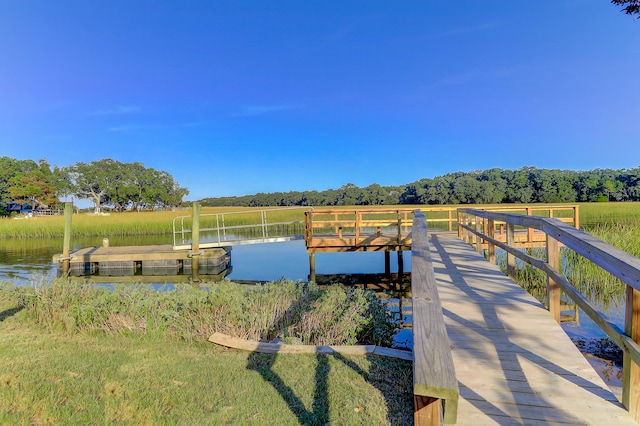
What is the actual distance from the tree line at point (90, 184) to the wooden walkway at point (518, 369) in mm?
69869

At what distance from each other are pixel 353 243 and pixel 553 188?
5986cm

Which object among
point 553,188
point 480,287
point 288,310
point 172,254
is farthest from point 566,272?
point 553,188

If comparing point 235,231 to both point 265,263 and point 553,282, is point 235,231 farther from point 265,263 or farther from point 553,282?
point 553,282

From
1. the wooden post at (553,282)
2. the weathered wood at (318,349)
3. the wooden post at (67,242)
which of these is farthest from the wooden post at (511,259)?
the wooden post at (67,242)

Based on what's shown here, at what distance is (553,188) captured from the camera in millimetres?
59000

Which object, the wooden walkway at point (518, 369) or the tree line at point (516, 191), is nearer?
the wooden walkway at point (518, 369)

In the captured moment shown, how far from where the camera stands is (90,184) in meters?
69.9

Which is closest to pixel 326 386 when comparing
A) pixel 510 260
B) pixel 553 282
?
pixel 553 282

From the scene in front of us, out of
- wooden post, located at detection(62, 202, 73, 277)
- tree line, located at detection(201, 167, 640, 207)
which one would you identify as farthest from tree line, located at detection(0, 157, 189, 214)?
wooden post, located at detection(62, 202, 73, 277)

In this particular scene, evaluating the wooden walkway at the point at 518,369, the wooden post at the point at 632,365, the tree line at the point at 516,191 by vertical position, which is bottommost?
the wooden walkway at the point at 518,369

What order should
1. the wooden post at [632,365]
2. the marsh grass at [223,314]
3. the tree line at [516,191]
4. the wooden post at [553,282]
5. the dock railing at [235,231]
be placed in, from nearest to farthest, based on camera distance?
the wooden post at [632,365], the wooden post at [553,282], the marsh grass at [223,314], the dock railing at [235,231], the tree line at [516,191]

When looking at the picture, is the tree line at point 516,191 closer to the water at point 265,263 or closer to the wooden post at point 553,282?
the water at point 265,263

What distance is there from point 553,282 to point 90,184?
81673mm

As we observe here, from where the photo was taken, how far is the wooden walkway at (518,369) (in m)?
2.25
